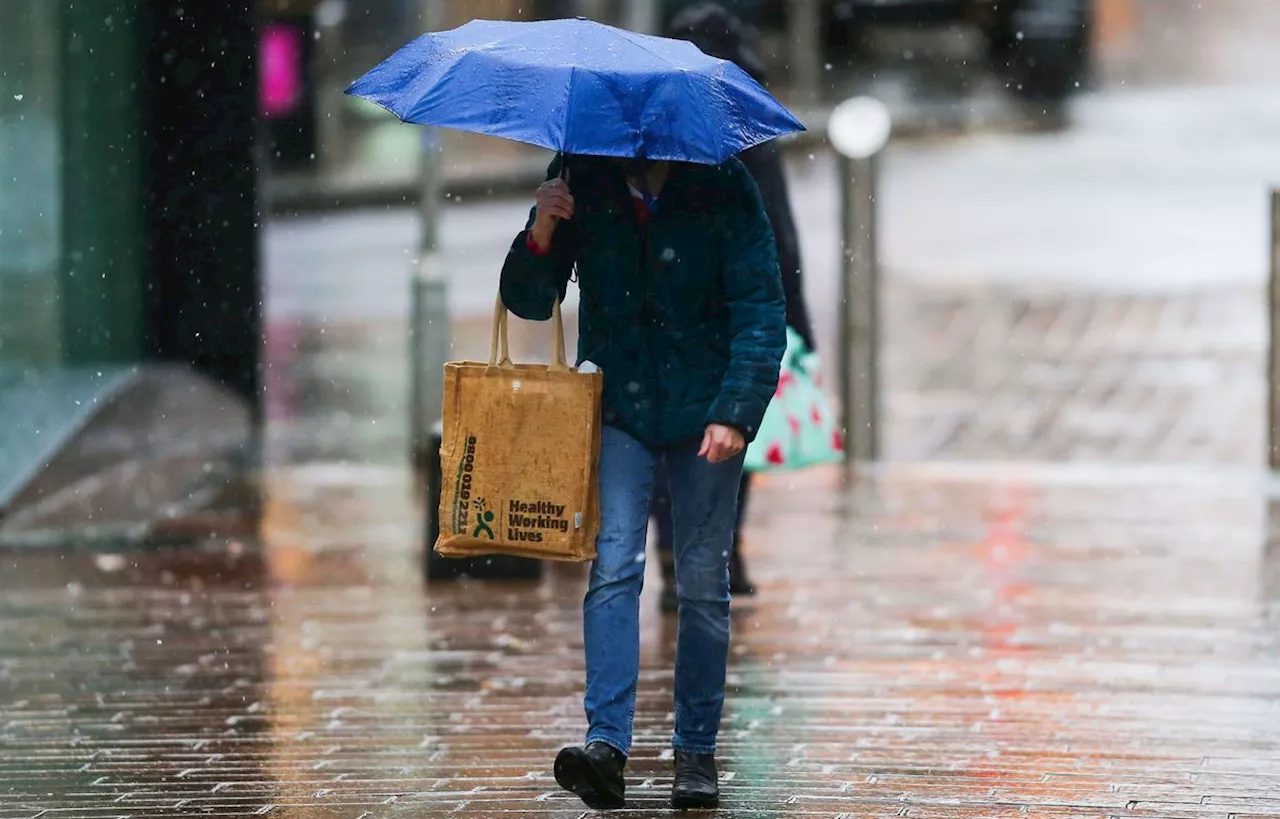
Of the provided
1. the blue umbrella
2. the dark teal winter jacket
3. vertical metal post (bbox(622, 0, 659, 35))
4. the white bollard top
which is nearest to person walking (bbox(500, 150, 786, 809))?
the dark teal winter jacket

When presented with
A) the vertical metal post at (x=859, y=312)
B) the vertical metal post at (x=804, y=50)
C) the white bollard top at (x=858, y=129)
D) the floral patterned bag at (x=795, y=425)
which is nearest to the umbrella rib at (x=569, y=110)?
the floral patterned bag at (x=795, y=425)

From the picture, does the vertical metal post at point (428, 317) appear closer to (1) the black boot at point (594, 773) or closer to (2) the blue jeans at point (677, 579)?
(2) the blue jeans at point (677, 579)

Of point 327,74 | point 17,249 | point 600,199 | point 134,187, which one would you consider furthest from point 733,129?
point 327,74

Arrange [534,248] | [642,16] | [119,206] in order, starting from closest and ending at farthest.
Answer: [534,248] → [119,206] → [642,16]

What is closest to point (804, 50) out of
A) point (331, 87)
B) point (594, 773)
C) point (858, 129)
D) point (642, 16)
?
point (642, 16)

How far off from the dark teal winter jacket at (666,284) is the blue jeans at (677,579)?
0.09 meters

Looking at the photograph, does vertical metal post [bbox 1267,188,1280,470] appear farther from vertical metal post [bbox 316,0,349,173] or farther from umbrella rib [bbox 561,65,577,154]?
vertical metal post [bbox 316,0,349,173]

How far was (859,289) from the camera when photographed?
39.3 ft

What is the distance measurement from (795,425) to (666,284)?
8.97ft

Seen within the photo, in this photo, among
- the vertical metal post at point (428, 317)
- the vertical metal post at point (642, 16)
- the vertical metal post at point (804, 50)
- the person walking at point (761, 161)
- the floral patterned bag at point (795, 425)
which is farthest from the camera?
the vertical metal post at point (804, 50)

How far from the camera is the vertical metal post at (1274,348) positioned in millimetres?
11242

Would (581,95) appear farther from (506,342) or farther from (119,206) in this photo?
(119,206)

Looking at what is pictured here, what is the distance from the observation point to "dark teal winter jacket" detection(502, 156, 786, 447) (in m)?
5.39

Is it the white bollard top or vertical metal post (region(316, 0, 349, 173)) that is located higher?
vertical metal post (region(316, 0, 349, 173))
